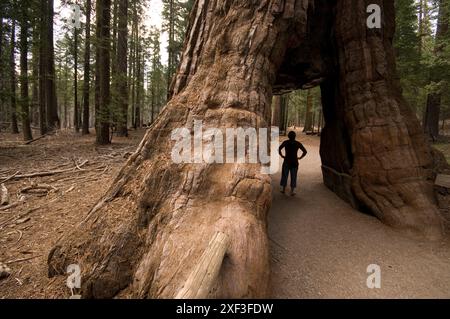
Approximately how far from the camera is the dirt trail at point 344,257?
11.4ft

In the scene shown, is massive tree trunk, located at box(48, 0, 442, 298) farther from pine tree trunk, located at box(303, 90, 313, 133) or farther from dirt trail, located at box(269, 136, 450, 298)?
pine tree trunk, located at box(303, 90, 313, 133)

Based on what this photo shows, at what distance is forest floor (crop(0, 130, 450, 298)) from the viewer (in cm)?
351

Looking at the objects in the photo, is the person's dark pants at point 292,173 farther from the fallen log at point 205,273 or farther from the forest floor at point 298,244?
the fallen log at point 205,273

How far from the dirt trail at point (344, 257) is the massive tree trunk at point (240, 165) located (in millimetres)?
657

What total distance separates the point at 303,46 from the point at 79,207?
289 inches

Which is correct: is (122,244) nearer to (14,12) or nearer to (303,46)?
(303,46)

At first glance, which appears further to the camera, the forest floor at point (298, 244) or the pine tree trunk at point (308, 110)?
the pine tree trunk at point (308, 110)

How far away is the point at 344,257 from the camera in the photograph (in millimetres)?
4211

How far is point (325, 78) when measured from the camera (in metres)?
7.67

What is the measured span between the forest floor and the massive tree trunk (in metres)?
0.54

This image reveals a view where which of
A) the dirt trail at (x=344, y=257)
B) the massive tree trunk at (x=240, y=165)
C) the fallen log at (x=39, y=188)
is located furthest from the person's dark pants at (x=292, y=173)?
the fallen log at (x=39, y=188)

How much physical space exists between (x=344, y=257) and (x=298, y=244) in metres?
0.77

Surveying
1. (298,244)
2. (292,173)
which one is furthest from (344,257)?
(292,173)
